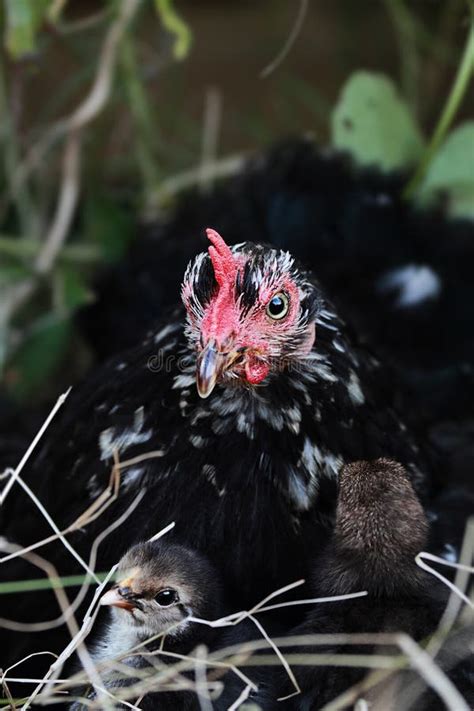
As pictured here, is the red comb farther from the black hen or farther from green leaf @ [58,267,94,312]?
green leaf @ [58,267,94,312]

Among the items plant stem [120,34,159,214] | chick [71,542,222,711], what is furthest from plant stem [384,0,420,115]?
chick [71,542,222,711]

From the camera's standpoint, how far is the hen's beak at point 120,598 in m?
1.86

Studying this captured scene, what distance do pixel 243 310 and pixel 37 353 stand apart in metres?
1.60

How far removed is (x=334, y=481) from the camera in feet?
6.78

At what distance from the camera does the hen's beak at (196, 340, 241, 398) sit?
1.81 meters

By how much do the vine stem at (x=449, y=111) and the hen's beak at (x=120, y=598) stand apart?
148cm

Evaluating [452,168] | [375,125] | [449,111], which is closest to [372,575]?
[449,111]

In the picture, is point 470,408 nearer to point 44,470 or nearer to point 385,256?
point 385,256

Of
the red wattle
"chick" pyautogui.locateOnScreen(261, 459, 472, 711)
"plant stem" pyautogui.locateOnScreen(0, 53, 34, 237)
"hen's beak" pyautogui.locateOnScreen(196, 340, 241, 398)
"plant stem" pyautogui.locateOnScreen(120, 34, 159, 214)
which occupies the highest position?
"plant stem" pyautogui.locateOnScreen(120, 34, 159, 214)

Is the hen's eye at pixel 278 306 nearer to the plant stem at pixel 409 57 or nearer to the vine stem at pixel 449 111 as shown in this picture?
the vine stem at pixel 449 111

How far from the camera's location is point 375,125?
3.22 meters

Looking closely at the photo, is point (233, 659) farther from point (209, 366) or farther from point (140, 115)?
point (140, 115)

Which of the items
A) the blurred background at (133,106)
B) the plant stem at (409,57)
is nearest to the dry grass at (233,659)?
the blurred background at (133,106)

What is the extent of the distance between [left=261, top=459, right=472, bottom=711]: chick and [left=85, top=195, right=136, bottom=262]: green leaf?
1.79 m
